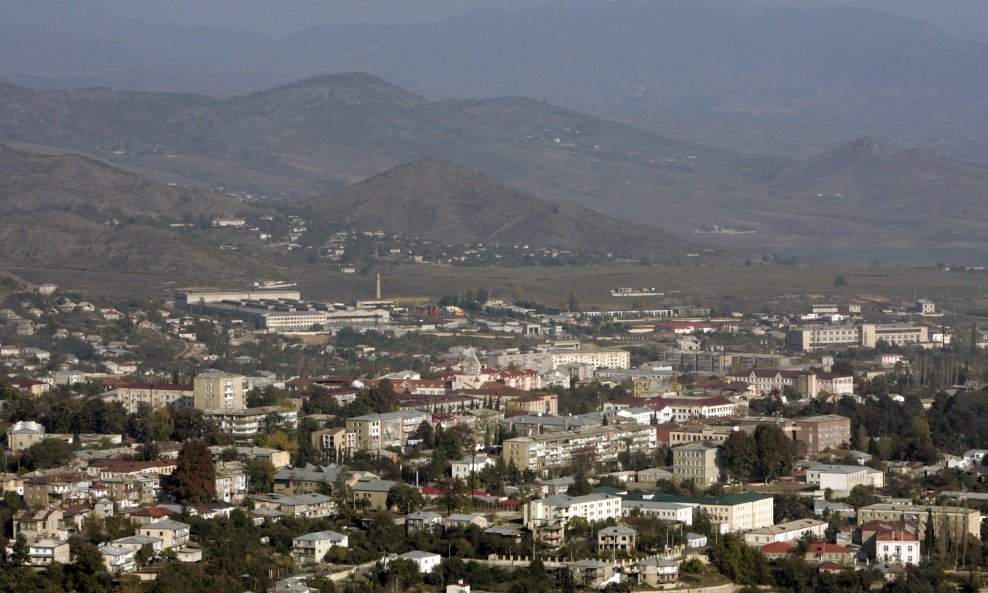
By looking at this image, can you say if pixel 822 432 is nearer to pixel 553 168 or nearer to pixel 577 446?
pixel 577 446

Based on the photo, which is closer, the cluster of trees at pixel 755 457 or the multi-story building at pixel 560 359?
the cluster of trees at pixel 755 457

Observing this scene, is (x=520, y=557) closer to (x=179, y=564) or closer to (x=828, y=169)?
(x=179, y=564)

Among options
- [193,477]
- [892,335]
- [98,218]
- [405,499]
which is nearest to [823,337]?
[892,335]

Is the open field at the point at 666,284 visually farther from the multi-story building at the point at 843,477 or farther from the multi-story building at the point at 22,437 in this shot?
the multi-story building at the point at 22,437

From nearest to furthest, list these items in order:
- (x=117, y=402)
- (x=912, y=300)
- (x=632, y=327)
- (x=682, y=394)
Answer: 1. (x=117, y=402)
2. (x=682, y=394)
3. (x=632, y=327)
4. (x=912, y=300)

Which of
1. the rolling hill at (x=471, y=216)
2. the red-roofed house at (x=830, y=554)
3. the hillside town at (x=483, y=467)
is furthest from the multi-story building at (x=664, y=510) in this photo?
the rolling hill at (x=471, y=216)

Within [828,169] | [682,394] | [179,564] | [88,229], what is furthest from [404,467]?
[828,169]
